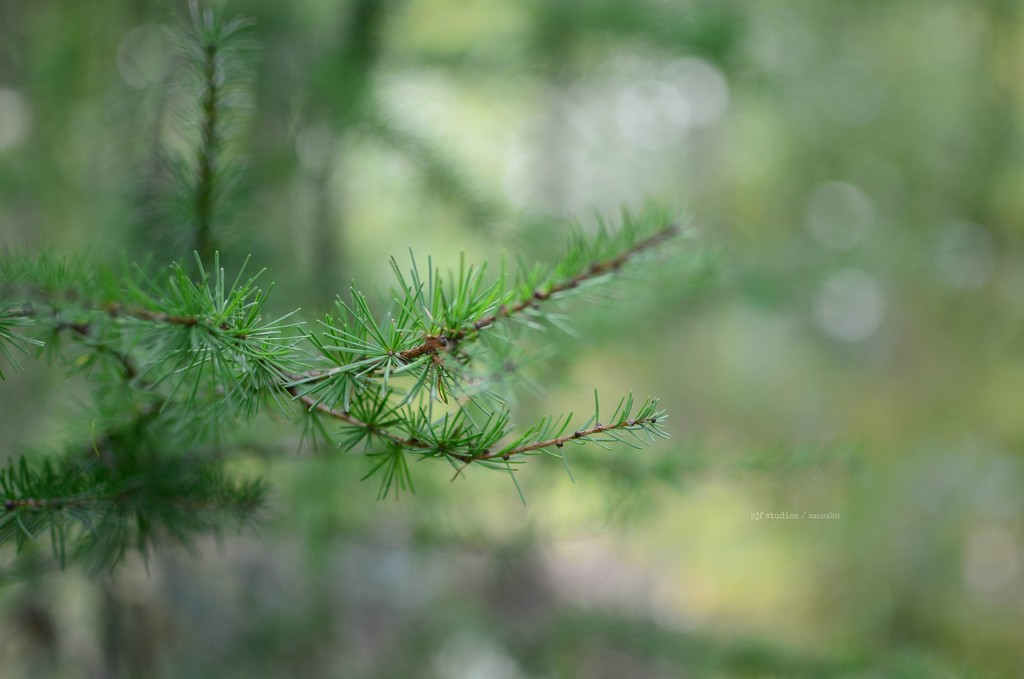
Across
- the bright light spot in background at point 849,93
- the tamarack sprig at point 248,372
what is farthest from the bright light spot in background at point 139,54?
the bright light spot in background at point 849,93

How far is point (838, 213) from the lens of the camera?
260 centimetres

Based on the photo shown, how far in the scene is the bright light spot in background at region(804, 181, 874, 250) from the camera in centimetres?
247

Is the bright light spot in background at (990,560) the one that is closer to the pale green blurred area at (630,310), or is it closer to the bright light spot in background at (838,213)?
the pale green blurred area at (630,310)

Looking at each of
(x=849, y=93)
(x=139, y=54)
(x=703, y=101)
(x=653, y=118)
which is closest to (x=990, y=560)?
(x=849, y=93)

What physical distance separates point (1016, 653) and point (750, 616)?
2.78ft

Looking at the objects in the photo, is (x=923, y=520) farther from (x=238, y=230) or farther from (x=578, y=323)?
(x=238, y=230)

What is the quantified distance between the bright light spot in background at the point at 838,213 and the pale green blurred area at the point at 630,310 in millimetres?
12

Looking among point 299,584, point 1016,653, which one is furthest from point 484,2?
point 1016,653

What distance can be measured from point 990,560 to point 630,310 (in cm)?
189

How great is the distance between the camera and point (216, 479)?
1.71 feet

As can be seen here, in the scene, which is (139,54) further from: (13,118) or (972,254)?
(972,254)

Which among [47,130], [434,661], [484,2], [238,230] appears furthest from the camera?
[484,2]

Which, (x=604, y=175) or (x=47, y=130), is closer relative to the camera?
(x=47, y=130)

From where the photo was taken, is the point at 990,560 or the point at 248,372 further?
the point at 990,560
